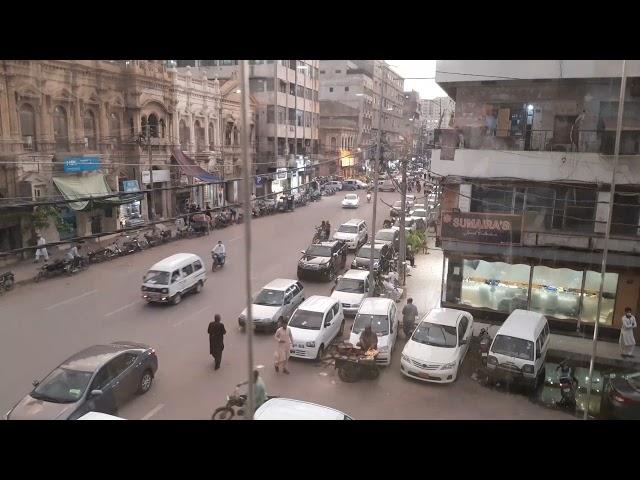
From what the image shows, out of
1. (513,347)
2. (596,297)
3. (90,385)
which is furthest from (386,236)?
(90,385)

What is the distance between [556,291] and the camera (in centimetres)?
687

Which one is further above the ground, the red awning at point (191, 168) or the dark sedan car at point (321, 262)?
the red awning at point (191, 168)

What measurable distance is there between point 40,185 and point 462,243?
5.94 m

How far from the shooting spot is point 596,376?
225 inches

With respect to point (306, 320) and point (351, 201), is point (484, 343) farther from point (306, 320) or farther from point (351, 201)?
point (351, 201)

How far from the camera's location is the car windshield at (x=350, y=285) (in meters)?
8.34

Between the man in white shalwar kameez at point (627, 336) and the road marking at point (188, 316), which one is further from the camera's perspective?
the road marking at point (188, 316)

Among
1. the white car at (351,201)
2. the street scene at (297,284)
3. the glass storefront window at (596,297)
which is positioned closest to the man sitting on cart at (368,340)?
the street scene at (297,284)

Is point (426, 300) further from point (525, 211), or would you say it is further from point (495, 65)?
point (495, 65)

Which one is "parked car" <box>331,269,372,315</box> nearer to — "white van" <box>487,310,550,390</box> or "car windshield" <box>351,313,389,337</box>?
"car windshield" <box>351,313,389,337</box>

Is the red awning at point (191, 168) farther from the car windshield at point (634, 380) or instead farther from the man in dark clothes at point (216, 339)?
the car windshield at point (634, 380)

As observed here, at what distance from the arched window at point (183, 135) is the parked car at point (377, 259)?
4369mm

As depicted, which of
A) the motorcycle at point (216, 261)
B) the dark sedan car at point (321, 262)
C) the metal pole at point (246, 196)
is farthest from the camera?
the dark sedan car at point (321, 262)

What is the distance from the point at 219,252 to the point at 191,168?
242 centimetres
